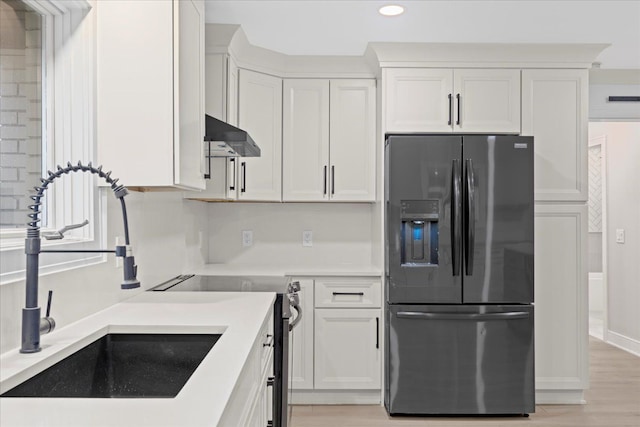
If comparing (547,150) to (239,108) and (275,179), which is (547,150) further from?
(239,108)

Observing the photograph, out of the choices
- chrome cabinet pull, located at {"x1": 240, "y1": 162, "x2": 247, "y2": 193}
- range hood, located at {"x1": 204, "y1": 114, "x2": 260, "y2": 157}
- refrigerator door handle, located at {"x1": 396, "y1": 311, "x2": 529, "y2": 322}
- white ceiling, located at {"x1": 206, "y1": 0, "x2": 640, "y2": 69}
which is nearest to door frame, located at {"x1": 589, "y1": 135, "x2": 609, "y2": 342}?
white ceiling, located at {"x1": 206, "y1": 0, "x2": 640, "y2": 69}

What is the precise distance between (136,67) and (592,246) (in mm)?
7064

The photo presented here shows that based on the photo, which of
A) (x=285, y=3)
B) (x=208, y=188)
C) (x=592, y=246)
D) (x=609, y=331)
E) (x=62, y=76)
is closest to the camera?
(x=62, y=76)

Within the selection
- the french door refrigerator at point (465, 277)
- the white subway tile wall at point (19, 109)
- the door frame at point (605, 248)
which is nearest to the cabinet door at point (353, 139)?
the french door refrigerator at point (465, 277)

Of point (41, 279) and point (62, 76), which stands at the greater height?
point (62, 76)

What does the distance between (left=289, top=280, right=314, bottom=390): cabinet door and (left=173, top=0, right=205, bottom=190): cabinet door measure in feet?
4.45

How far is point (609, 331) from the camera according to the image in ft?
17.4

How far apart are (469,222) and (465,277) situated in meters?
0.34

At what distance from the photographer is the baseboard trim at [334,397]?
3529 mm

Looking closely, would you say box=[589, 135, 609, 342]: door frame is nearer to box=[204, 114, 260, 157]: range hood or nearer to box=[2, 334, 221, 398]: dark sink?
box=[204, 114, 260, 157]: range hood

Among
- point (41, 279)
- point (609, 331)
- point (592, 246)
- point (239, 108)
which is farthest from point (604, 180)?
point (41, 279)

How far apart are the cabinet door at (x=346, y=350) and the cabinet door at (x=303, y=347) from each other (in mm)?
43

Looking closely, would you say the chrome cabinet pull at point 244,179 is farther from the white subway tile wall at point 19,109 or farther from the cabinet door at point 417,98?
the white subway tile wall at point 19,109

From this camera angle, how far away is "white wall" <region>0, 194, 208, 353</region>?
1.40 metres
